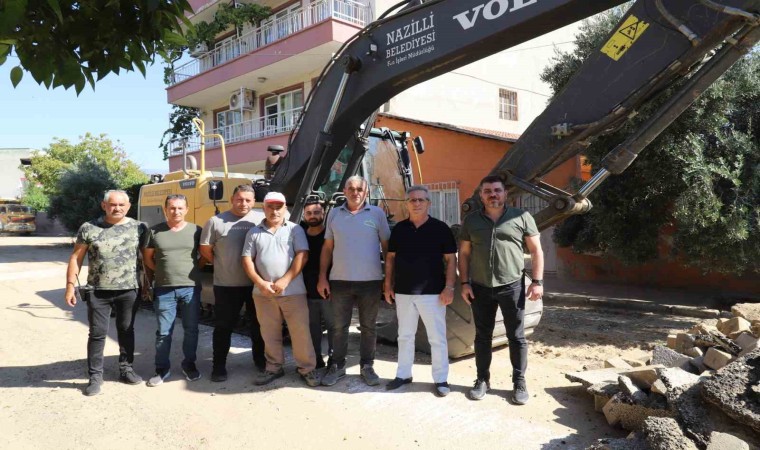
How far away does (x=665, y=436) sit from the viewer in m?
2.86

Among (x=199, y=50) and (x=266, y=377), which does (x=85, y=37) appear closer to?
(x=266, y=377)

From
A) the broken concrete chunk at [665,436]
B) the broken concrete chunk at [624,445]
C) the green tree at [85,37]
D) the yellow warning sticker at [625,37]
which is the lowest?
the broken concrete chunk at [624,445]

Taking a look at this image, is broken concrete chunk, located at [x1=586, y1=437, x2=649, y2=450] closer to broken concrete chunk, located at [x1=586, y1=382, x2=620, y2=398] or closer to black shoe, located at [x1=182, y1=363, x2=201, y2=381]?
broken concrete chunk, located at [x1=586, y1=382, x2=620, y2=398]

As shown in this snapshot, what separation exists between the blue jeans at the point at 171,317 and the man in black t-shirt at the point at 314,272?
1109 millimetres

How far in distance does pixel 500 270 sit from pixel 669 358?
5.17 ft

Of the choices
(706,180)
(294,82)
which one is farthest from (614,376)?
(294,82)

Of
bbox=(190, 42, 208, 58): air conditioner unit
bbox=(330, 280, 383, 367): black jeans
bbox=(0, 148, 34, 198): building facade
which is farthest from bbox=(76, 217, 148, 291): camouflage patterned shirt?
bbox=(0, 148, 34, 198): building facade

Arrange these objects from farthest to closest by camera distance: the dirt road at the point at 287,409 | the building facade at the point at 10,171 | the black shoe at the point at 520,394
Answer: the building facade at the point at 10,171, the black shoe at the point at 520,394, the dirt road at the point at 287,409

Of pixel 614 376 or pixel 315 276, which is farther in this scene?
pixel 315 276

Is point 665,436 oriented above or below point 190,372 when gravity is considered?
above

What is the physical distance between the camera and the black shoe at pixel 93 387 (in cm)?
466

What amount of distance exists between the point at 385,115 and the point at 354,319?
6988mm

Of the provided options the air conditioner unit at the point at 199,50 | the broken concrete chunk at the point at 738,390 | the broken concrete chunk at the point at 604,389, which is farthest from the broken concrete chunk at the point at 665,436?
the air conditioner unit at the point at 199,50

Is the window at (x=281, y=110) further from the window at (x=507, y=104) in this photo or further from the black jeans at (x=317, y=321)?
the black jeans at (x=317, y=321)
